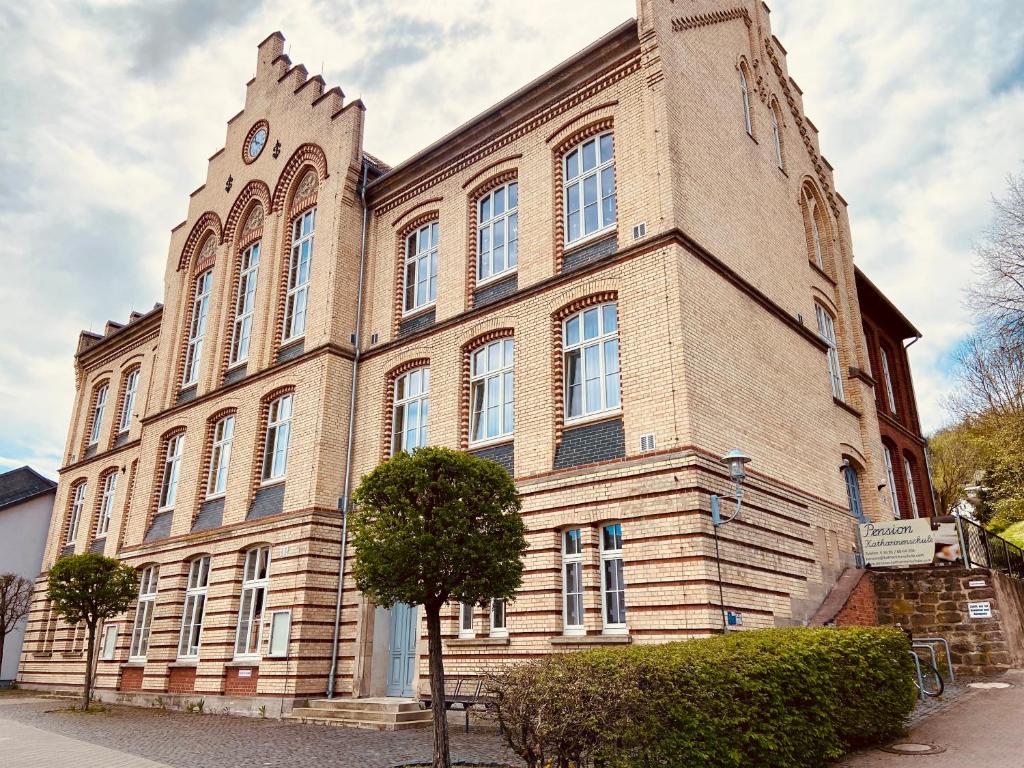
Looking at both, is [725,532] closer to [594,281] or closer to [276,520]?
[594,281]

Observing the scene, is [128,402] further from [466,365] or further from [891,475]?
[891,475]

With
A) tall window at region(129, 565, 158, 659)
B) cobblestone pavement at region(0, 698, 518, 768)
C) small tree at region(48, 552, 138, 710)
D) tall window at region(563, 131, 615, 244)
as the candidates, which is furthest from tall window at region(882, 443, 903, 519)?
small tree at region(48, 552, 138, 710)

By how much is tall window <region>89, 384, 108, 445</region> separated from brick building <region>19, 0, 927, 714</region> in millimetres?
7631

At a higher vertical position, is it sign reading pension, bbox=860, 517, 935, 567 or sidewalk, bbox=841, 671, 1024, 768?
sign reading pension, bbox=860, 517, 935, 567

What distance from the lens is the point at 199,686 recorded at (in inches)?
684

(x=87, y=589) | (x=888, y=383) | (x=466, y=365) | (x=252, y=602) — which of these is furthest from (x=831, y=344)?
(x=87, y=589)

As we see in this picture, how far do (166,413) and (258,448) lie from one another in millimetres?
5464

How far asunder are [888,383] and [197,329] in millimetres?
21932

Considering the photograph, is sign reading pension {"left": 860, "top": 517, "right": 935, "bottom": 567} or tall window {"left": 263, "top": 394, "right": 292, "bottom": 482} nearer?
sign reading pension {"left": 860, "top": 517, "right": 935, "bottom": 567}

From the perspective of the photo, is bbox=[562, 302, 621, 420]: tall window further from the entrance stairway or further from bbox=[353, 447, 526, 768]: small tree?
the entrance stairway

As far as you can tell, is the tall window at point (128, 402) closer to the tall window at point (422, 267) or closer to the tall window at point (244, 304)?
the tall window at point (244, 304)

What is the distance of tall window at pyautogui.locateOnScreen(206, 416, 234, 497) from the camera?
20141 mm

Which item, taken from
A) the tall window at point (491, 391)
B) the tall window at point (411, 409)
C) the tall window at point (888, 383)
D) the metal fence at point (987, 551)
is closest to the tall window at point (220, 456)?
the tall window at point (411, 409)

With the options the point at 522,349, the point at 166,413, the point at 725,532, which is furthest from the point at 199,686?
the point at 725,532
